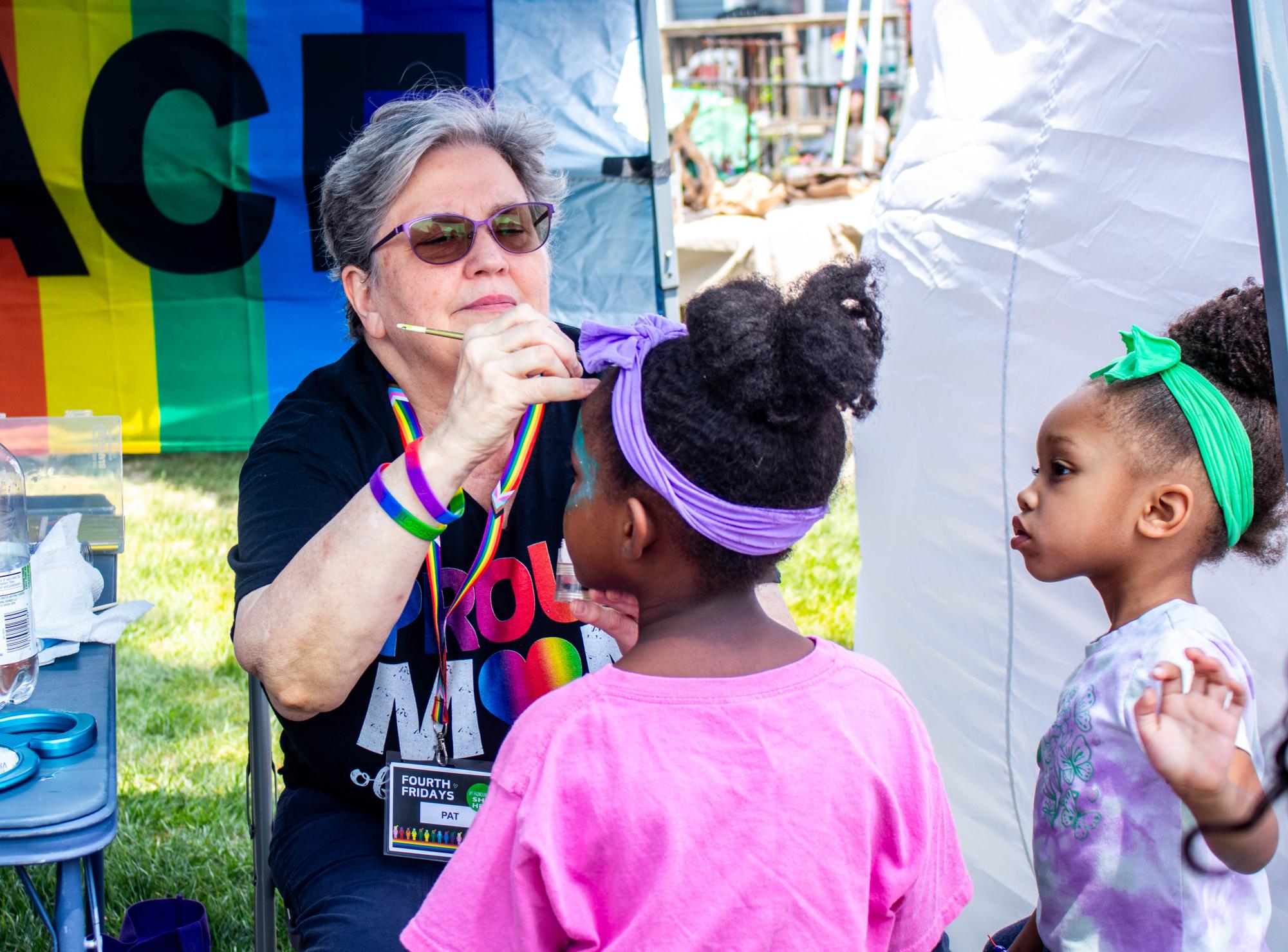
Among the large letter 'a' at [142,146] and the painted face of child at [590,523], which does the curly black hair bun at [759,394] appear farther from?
the large letter 'a' at [142,146]

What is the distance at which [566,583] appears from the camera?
1851mm

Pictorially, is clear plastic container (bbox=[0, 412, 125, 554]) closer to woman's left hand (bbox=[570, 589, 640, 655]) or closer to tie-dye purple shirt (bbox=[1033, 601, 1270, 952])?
woman's left hand (bbox=[570, 589, 640, 655])

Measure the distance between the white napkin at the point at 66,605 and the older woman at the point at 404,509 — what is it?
0.72 feet

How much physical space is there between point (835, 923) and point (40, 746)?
996 mm

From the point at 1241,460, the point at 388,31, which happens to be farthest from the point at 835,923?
the point at 388,31

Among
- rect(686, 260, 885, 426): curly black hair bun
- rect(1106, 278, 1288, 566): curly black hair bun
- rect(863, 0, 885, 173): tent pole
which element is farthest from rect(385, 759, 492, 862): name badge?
rect(863, 0, 885, 173): tent pole

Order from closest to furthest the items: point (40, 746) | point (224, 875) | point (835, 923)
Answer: point (835, 923)
point (40, 746)
point (224, 875)

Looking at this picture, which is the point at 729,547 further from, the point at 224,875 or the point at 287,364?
the point at 287,364

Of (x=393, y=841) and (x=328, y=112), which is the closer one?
(x=393, y=841)

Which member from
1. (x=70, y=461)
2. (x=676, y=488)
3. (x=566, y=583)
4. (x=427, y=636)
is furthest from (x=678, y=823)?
(x=70, y=461)

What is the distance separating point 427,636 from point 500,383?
0.58 m

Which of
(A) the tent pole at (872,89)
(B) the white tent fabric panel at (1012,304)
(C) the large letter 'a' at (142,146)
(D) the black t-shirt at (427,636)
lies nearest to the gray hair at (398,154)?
(D) the black t-shirt at (427,636)

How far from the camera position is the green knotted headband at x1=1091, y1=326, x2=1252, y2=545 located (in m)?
1.53

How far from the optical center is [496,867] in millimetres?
1235
